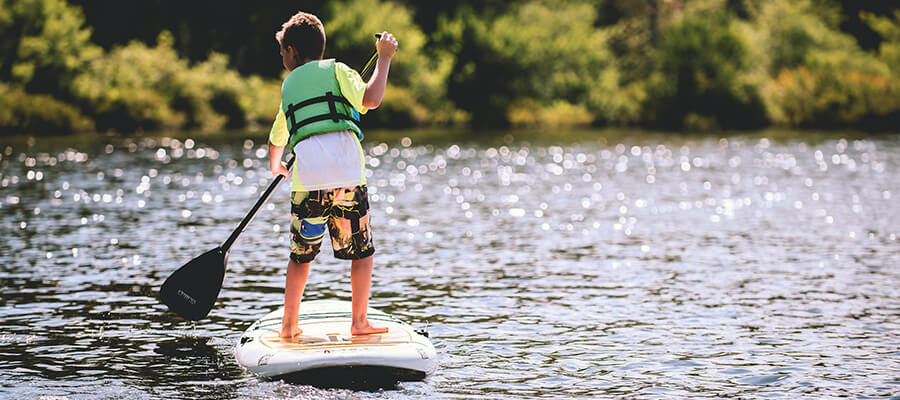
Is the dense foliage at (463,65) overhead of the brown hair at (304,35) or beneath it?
overhead

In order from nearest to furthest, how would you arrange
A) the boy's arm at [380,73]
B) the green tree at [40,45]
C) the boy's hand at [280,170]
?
the boy's arm at [380,73]
the boy's hand at [280,170]
the green tree at [40,45]

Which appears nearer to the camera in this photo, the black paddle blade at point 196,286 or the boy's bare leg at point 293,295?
the boy's bare leg at point 293,295

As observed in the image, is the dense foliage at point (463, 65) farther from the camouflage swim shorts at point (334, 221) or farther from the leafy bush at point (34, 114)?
the camouflage swim shorts at point (334, 221)

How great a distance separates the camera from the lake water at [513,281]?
9.05 m

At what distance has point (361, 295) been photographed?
8.89 metres

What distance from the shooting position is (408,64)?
70.8m

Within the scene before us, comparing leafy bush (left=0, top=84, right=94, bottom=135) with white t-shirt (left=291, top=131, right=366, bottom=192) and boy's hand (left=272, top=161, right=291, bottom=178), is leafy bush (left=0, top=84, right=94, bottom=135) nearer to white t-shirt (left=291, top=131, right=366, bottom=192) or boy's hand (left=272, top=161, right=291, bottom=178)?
boy's hand (left=272, top=161, right=291, bottom=178)

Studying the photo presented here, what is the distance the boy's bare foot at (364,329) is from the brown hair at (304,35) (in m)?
2.12

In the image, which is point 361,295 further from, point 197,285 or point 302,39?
point 302,39

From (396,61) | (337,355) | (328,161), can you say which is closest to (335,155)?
(328,161)

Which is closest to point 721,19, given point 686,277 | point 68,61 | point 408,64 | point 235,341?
point 408,64

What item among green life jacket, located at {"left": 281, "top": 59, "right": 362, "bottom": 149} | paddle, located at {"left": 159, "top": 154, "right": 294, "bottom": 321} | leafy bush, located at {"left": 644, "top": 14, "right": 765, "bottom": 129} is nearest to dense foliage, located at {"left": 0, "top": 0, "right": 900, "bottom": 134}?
leafy bush, located at {"left": 644, "top": 14, "right": 765, "bottom": 129}

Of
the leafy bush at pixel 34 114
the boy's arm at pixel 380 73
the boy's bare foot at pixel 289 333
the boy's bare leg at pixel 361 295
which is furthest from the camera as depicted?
the leafy bush at pixel 34 114

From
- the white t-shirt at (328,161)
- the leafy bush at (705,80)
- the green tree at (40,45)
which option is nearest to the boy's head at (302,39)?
the white t-shirt at (328,161)
